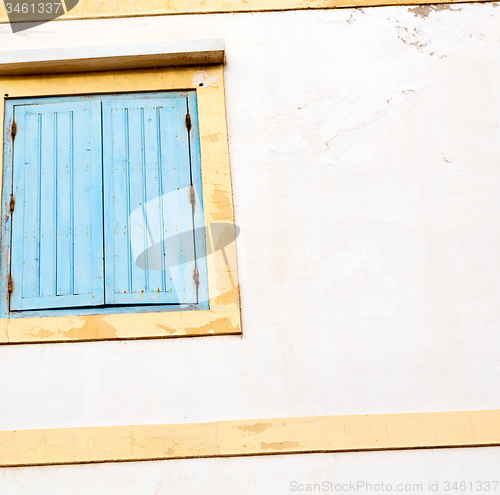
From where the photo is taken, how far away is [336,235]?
3.96 metres

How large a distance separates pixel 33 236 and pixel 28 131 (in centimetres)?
A: 74

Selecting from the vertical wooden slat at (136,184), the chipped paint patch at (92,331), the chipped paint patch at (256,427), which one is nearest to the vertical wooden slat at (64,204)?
the chipped paint patch at (92,331)

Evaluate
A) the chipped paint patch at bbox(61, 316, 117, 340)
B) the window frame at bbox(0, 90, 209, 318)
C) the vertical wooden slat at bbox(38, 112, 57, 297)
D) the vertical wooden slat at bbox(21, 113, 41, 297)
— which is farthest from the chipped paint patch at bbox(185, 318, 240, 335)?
the vertical wooden slat at bbox(21, 113, 41, 297)

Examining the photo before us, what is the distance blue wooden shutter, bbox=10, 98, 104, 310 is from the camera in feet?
12.7

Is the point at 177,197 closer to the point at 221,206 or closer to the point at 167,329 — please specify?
the point at 221,206

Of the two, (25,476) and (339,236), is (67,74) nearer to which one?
(339,236)

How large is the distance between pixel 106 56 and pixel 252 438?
2.63m

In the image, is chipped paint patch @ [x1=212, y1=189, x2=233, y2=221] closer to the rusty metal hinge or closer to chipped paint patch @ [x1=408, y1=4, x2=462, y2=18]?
the rusty metal hinge

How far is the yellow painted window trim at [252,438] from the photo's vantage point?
3.56 m

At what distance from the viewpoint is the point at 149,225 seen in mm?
3971

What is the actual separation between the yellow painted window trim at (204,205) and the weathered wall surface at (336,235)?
73mm

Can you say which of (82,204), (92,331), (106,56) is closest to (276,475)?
(92,331)

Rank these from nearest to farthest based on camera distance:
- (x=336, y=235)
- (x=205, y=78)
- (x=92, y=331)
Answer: (x=92, y=331), (x=336, y=235), (x=205, y=78)

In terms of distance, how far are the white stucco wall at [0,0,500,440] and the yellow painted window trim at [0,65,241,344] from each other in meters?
0.07
